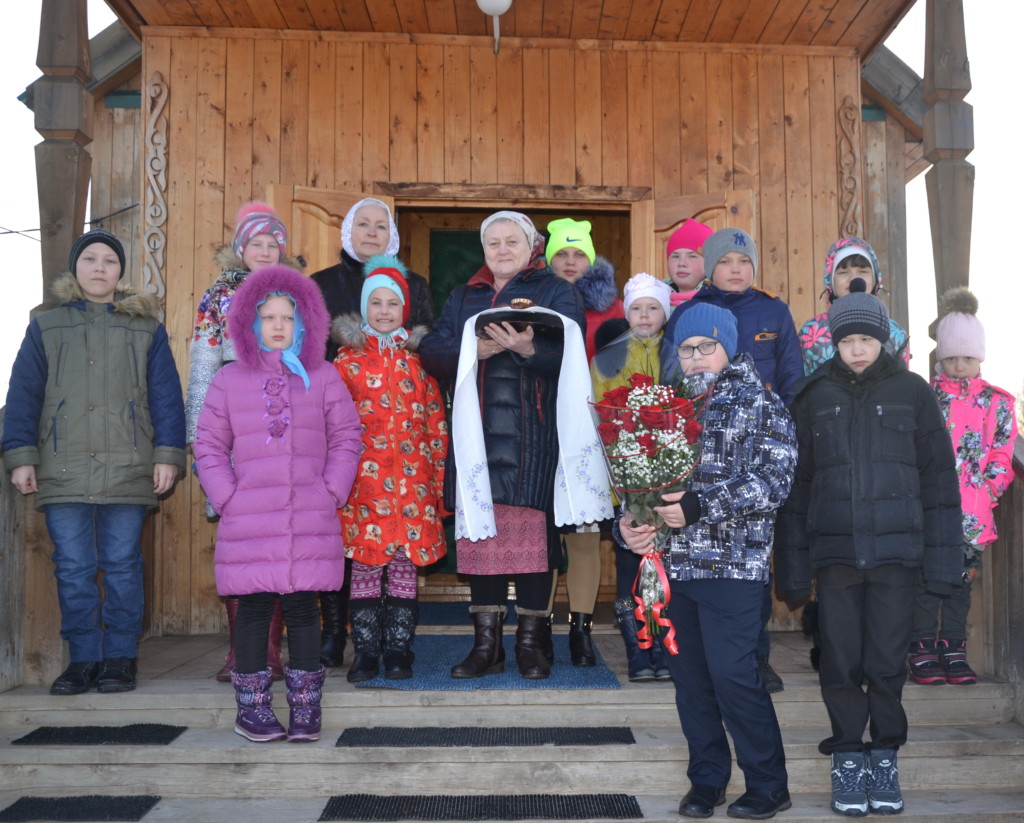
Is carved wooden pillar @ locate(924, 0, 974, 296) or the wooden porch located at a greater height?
carved wooden pillar @ locate(924, 0, 974, 296)

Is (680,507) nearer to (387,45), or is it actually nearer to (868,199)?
(387,45)

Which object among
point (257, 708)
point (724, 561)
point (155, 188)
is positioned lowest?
point (257, 708)

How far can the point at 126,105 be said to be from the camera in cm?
Result: 642

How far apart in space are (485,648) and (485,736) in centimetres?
43

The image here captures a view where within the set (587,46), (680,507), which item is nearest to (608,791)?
(680,507)

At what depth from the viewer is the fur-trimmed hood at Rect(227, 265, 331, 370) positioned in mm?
3385

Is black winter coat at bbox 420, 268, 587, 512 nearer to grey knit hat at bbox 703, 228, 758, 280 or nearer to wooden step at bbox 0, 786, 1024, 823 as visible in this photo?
grey knit hat at bbox 703, 228, 758, 280

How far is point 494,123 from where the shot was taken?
5.61 m

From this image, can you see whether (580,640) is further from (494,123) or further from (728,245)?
(494,123)

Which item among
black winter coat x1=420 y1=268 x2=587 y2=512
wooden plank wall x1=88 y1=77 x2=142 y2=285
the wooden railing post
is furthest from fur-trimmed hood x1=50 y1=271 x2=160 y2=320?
the wooden railing post

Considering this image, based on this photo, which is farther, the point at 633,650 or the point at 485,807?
the point at 633,650

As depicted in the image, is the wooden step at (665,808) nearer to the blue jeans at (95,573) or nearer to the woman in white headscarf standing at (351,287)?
the blue jeans at (95,573)

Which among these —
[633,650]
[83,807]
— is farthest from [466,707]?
[83,807]

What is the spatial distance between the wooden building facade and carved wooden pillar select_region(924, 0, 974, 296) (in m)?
0.33
